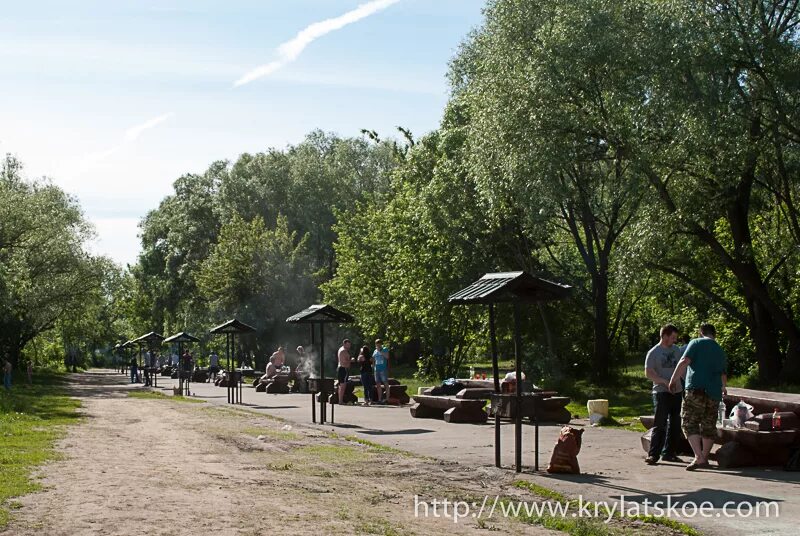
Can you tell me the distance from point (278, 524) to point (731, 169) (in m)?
18.6

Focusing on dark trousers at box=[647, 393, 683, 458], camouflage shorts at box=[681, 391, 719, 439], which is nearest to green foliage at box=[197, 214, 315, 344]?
dark trousers at box=[647, 393, 683, 458]

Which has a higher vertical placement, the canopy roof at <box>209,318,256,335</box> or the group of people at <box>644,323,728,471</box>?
the canopy roof at <box>209,318,256,335</box>

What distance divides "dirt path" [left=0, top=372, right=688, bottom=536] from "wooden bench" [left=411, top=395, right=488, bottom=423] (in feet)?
11.3

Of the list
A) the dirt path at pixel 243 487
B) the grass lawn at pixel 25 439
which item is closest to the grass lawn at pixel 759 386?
the dirt path at pixel 243 487

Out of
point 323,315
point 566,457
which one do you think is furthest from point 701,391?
point 323,315

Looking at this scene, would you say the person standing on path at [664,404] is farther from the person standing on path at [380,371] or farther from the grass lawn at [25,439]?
the person standing on path at [380,371]

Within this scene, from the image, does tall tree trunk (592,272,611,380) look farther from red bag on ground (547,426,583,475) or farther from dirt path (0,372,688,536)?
red bag on ground (547,426,583,475)

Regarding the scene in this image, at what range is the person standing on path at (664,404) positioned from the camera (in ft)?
45.1

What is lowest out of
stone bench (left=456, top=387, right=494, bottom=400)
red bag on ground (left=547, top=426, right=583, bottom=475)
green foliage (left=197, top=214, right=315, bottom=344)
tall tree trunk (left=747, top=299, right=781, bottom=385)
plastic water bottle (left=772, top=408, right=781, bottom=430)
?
red bag on ground (left=547, top=426, right=583, bottom=475)

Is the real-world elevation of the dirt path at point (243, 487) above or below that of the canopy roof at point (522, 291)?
below

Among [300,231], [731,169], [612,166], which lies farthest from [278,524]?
[300,231]

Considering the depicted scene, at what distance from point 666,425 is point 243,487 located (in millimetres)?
5697

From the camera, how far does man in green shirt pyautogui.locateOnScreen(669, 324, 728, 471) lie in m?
12.9

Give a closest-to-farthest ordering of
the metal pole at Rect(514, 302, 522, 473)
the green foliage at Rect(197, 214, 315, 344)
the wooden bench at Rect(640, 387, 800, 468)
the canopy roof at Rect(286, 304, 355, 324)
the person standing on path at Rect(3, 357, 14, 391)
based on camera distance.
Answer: the wooden bench at Rect(640, 387, 800, 468)
the metal pole at Rect(514, 302, 522, 473)
the canopy roof at Rect(286, 304, 355, 324)
the person standing on path at Rect(3, 357, 14, 391)
the green foliage at Rect(197, 214, 315, 344)
